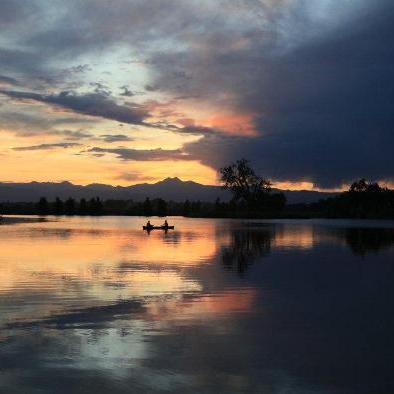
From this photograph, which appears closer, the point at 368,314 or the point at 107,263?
the point at 368,314

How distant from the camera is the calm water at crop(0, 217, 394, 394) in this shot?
7.96 m

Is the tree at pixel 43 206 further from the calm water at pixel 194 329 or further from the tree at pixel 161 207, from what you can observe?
the calm water at pixel 194 329

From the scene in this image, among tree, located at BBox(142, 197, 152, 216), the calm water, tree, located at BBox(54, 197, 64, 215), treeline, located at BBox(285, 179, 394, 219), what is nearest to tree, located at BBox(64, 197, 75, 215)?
tree, located at BBox(54, 197, 64, 215)

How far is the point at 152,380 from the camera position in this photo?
7.85 m

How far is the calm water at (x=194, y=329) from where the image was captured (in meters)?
7.96

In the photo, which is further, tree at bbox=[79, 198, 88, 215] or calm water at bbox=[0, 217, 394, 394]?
tree at bbox=[79, 198, 88, 215]

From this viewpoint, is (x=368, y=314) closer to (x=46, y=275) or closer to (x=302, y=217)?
(x=46, y=275)

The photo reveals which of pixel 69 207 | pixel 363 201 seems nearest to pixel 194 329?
pixel 363 201

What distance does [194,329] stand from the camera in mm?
11203

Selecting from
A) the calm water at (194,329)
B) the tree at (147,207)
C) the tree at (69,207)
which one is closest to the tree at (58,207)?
the tree at (69,207)

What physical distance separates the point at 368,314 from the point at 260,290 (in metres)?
4.28

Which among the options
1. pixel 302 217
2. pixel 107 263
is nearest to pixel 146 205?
pixel 302 217

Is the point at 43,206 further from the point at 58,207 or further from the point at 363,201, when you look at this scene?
the point at 363,201

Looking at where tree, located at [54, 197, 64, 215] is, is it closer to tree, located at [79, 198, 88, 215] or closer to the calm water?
tree, located at [79, 198, 88, 215]
